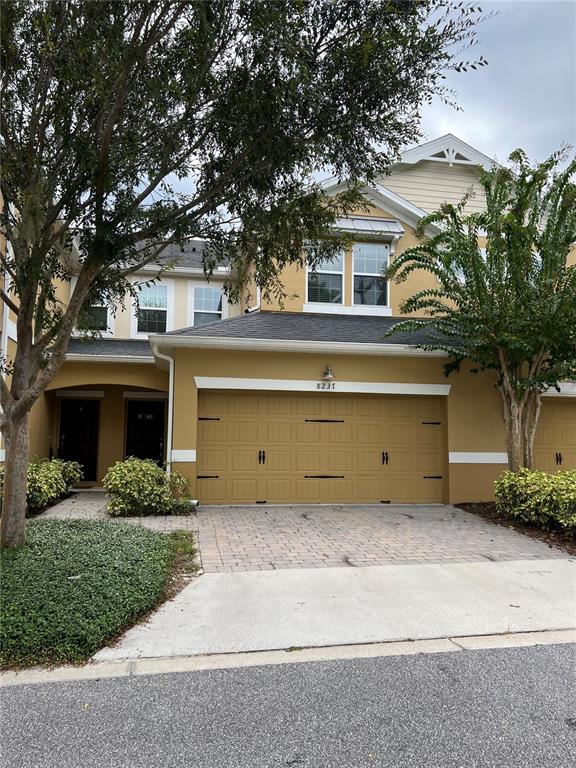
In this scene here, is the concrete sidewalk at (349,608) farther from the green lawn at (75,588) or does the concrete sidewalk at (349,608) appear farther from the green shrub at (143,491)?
the green shrub at (143,491)

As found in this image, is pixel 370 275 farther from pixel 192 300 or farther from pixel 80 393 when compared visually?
pixel 80 393

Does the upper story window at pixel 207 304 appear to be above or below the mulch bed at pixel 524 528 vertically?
above

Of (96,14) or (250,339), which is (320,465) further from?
(96,14)

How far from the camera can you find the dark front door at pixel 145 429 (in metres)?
13.7

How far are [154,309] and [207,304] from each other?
56.2 inches

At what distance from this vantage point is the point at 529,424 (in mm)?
10047

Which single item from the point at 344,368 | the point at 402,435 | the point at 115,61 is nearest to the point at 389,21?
the point at 115,61

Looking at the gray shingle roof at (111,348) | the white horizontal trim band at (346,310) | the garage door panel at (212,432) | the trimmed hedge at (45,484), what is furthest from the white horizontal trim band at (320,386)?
the trimmed hedge at (45,484)

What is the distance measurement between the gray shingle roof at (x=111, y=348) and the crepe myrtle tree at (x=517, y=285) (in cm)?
602

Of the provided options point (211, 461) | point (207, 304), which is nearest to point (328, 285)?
point (207, 304)

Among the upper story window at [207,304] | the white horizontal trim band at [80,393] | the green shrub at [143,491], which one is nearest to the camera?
the green shrub at [143,491]

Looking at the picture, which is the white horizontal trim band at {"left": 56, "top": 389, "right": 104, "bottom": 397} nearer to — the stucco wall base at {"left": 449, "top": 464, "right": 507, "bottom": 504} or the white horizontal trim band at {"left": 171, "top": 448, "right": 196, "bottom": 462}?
the white horizontal trim band at {"left": 171, "top": 448, "right": 196, "bottom": 462}

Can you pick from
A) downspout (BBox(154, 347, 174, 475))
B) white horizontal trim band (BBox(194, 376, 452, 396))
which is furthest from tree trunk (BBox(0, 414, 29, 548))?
white horizontal trim band (BBox(194, 376, 452, 396))

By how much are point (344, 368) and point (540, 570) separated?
5.25m
